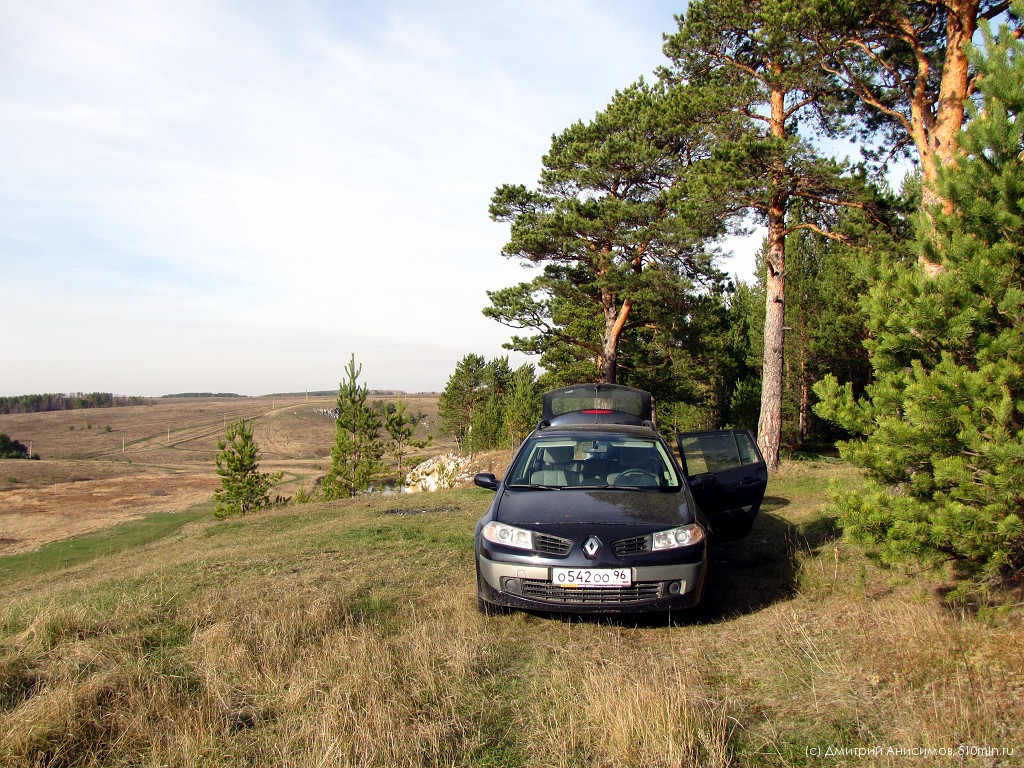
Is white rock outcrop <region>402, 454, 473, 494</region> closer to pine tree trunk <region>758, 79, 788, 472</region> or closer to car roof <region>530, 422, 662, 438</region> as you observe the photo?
pine tree trunk <region>758, 79, 788, 472</region>

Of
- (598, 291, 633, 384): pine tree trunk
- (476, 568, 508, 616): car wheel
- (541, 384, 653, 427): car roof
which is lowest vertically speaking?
(476, 568, 508, 616): car wheel

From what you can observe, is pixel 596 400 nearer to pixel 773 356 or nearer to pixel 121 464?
pixel 773 356

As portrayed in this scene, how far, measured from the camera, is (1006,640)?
11.4 ft

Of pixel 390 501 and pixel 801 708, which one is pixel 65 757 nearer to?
pixel 801 708

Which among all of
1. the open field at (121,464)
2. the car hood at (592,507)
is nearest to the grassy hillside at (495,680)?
the car hood at (592,507)

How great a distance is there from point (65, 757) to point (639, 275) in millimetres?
20045

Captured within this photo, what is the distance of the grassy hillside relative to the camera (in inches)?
108

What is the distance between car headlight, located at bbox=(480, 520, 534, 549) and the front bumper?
162 millimetres

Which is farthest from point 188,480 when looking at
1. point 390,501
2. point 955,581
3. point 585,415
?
point 955,581

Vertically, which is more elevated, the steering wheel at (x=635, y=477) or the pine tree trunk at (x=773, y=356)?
the pine tree trunk at (x=773, y=356)

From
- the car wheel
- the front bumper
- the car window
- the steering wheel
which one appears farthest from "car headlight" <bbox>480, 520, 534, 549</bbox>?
the car window

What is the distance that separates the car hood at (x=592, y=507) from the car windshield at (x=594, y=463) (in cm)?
25

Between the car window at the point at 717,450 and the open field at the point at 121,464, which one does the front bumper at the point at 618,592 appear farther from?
the open field at the point at 121,464

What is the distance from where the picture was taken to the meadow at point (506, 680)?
107 inches
